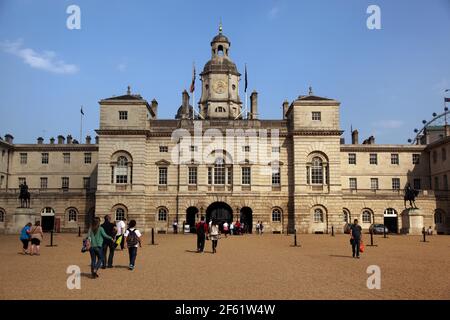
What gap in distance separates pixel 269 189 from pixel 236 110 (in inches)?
637

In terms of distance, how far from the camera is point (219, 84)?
58375mm

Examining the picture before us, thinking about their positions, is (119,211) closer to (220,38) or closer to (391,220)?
(220,38)

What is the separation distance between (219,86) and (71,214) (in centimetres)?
2463

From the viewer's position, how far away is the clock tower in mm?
58031

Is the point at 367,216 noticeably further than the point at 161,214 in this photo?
Yes

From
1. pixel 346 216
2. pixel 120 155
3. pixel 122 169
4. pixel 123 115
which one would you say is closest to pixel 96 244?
pixel 122 169

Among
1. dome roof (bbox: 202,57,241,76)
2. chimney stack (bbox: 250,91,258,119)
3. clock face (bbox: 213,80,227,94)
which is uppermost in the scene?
dome roof (bbox: 202,57,241,76)

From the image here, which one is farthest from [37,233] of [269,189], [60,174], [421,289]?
[60,174]

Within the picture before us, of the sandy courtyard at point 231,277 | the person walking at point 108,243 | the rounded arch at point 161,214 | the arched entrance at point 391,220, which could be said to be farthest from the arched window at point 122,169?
the person walking at point 108,243

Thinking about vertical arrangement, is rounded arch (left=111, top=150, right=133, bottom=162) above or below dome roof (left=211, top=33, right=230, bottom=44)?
below

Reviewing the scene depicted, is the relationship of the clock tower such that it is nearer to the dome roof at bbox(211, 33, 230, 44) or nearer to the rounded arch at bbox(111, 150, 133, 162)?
the dome roof at bbox(211, 33, 230, 44)

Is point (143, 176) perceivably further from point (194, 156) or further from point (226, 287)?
point (226, 287)

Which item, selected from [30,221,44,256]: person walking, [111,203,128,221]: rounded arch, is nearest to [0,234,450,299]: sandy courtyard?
[30,221,44,256]: person walking

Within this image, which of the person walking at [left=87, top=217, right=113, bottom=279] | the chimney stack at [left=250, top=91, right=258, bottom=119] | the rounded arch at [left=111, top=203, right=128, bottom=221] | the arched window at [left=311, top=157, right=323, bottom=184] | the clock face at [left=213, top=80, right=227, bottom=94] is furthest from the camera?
the clock face at [left=213, top=80, right=227, bottom=94]
